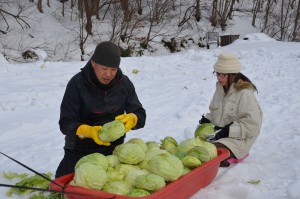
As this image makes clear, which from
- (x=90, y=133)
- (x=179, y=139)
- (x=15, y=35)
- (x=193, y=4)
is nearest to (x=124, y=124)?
(x=90, y=133)

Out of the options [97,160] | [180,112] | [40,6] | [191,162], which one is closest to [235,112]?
[191,162]

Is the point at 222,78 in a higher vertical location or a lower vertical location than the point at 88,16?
higher

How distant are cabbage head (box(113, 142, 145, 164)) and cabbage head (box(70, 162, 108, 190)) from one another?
0.39 metres

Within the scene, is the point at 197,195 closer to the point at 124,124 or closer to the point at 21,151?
the point at 124,124

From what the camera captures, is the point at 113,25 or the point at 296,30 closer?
the point at 113,25

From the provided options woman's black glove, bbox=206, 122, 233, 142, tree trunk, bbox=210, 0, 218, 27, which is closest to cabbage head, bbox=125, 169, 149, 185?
woman's black glove, bbox=206, 122, 233, 142

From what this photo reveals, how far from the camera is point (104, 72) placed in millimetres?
3391

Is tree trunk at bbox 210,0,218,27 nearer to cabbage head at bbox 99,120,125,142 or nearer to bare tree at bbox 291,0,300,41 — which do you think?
bare tree at bbox 291,0,300,41

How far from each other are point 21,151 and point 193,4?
93.1 feet

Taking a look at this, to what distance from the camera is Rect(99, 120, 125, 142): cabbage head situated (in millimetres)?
3141

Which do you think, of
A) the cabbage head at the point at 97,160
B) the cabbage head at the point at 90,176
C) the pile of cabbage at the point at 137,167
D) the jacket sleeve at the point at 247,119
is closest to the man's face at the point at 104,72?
the pile of cabbage at the point at 137,167

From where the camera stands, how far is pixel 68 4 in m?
28.7

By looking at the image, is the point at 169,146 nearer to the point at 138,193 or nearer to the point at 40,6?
the point at 138,193

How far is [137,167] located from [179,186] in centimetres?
46
